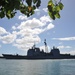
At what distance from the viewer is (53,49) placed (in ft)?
577

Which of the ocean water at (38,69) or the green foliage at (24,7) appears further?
the ocean water at (38,69)

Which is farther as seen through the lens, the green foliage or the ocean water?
the ocean water

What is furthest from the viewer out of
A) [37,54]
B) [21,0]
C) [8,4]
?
[37,54]

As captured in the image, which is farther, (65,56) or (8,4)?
(65,56)

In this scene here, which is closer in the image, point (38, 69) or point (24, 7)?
point (24, 7)

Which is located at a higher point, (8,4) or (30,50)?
(30,50)

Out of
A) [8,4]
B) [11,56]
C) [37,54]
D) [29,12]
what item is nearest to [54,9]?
[29,12]

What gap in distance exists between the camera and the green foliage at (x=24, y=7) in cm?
334

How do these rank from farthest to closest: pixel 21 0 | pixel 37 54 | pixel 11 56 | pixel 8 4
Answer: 1. pixel 11 56
2. pixel 37 54
3. pixel 21 0
4. pixel 8 4

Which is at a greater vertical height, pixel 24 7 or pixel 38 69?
pixel 24 7

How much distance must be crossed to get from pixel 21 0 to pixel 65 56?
191m

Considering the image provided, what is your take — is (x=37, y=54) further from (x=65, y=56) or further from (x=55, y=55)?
(x=65, y=56)

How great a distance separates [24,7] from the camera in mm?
3764

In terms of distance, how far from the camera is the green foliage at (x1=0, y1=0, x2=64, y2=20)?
3337 mm
